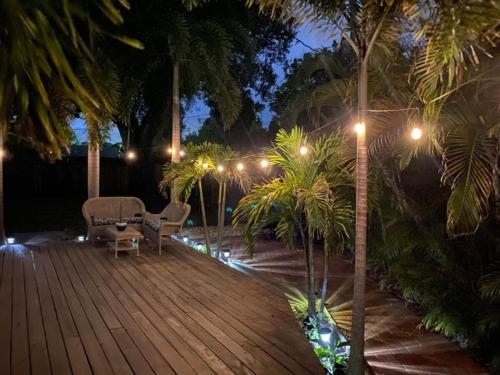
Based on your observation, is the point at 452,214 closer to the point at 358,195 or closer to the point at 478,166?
the point at 478,166

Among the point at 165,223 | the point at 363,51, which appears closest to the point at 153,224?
the point at 165,223

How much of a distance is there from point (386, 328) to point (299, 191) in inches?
105

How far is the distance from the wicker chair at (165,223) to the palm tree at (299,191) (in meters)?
2.70

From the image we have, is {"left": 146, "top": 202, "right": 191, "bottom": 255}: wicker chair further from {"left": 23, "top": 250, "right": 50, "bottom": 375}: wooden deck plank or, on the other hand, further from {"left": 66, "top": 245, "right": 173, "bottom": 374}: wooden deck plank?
{"left": 23, "top": 250, "right": 50, "bottom": 375}: wooden deck plank

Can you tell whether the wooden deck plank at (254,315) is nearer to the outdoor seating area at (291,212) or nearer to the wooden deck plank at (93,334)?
the outdoor seating area at (291,212)

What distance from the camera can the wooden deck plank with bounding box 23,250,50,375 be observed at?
2.98 metres

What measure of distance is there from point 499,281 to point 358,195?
216cm

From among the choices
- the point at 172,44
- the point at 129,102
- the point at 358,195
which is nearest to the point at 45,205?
the point at 129,102

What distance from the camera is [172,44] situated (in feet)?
26.2

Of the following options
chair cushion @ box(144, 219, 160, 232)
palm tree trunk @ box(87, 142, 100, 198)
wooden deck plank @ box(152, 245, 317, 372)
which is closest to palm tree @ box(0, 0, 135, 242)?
wooden deck plank @ box(152, 245, 317, 372)

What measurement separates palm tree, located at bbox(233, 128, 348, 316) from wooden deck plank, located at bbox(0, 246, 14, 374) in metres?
2.32

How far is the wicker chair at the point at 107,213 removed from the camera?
7.47 m

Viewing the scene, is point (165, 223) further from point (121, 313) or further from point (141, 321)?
point (141, 321)

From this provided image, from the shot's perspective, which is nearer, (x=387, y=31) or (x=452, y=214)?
(x=387, y=31)
